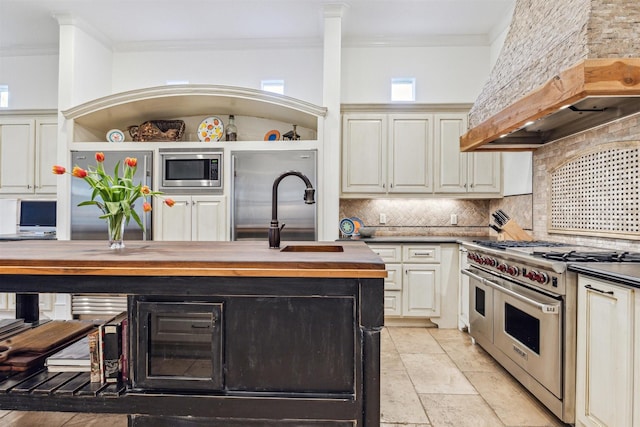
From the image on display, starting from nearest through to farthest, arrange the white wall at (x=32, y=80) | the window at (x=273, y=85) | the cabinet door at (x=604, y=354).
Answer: the cabinet door at (x=604, y=354), the window at (x=273, y=85), the white wall at (x=32, y=80)

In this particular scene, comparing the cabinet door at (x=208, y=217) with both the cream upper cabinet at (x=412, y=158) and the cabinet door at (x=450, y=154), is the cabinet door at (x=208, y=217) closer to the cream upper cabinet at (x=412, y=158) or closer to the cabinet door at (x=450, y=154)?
the cream upper cabinet at (x=412, y=158)

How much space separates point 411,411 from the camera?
2.36 m

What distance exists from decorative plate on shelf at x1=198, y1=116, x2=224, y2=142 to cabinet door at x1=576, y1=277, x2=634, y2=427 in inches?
151

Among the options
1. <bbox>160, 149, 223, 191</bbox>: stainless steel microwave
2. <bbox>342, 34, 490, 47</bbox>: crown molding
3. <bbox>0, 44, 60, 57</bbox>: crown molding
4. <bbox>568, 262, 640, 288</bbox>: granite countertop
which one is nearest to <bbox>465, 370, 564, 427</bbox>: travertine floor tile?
<bbox>568, 262, 640, 288</bbox>: granite countertop

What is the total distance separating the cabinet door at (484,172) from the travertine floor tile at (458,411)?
8.31ft

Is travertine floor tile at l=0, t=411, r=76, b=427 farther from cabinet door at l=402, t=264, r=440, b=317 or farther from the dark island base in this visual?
cabinet door at l=402, t=264, r=440, b=317

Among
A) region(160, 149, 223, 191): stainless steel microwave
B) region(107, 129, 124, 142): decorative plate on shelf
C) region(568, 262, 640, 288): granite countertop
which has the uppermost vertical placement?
region(107, 129, 124, 142): decorative plate on shelf

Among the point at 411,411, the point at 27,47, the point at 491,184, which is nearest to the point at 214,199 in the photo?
the point at 411,411

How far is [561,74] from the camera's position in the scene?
199 cm

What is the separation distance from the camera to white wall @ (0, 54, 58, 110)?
4961mm

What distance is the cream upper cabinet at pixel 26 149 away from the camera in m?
4.51

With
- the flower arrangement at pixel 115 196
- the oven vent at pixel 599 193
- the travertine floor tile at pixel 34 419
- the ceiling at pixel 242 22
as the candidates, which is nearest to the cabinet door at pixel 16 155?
the ceiling at pixel 242 22

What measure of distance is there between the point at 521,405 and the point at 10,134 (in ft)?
19.9

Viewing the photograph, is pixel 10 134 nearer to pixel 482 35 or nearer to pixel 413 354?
pixel 413 354
